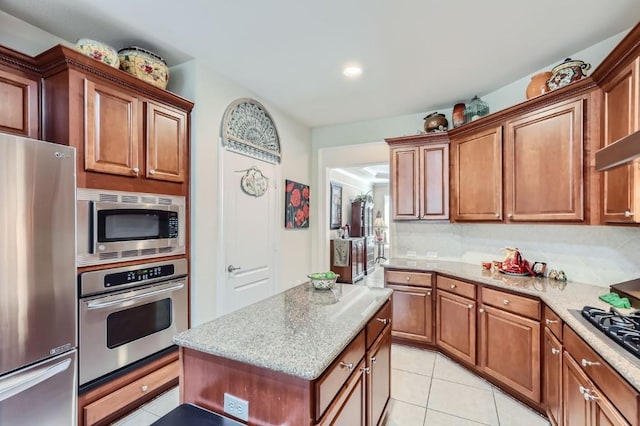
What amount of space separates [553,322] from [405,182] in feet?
6.60

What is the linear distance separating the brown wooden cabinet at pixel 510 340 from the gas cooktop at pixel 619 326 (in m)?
0.56

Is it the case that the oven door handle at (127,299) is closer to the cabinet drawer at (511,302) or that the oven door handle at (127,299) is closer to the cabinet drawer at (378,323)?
the cabinet drawer at (378,323)

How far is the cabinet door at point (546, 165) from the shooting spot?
2.09 metres

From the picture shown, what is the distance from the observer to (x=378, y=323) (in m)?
1.77

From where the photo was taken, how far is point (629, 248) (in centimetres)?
208

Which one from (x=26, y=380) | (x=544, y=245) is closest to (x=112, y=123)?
(x=26, y=380)

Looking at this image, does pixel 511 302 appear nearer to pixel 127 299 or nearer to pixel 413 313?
pixel 413 313

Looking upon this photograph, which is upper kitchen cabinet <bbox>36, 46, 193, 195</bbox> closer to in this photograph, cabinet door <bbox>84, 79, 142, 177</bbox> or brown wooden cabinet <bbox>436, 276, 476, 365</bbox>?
cabinet door <bbox>84, 79, 142, 177</bbox>

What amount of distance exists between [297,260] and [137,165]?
2.44 metres

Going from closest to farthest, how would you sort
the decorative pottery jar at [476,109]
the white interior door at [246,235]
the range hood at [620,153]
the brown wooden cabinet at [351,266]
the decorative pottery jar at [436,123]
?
the range hood at [620,153] < the white interior door at [246,235] < the decorative pottery jar at [476,109] < the decorative pottery jar at [436,123] < the brown wooden cabinet at [351,266]

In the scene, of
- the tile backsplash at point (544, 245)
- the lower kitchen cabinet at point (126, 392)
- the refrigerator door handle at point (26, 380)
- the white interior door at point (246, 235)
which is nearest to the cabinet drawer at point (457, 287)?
the tile backsplash at point (544, 245)

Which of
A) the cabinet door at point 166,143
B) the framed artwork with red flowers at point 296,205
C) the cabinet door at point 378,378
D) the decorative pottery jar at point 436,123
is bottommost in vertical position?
the cabinet door at point 378,378

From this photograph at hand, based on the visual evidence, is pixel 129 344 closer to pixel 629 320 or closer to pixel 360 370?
pixel 360 370

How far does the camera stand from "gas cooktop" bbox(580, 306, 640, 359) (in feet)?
3.96
